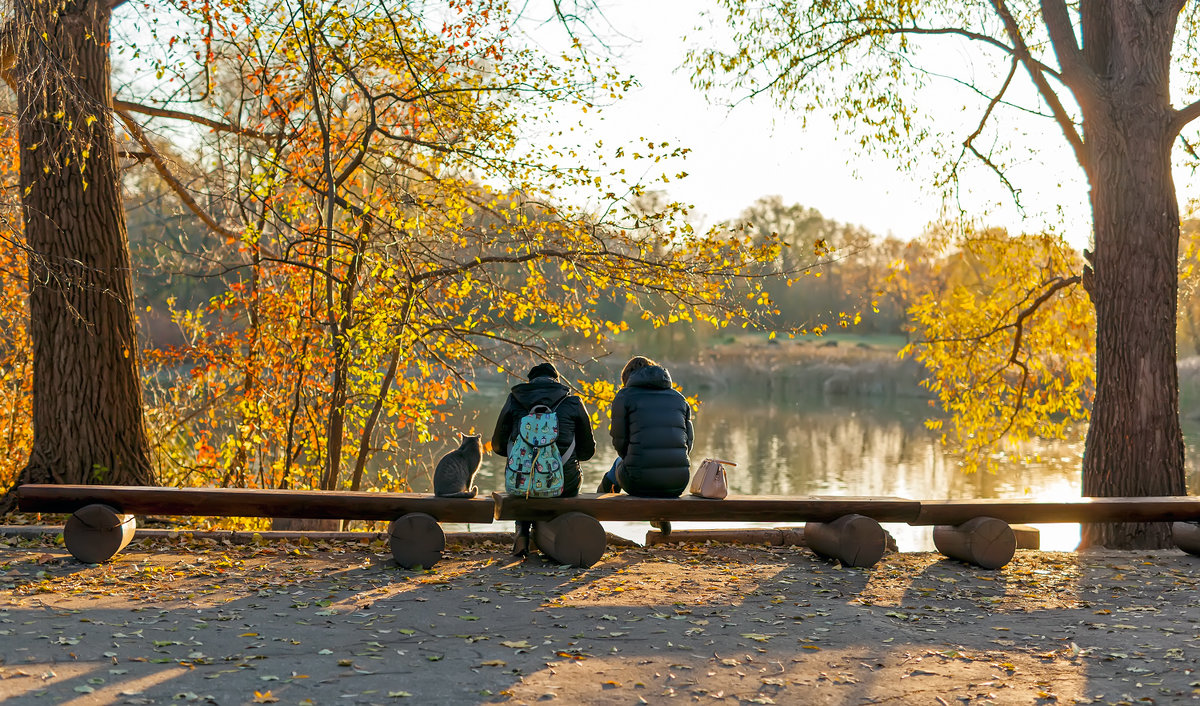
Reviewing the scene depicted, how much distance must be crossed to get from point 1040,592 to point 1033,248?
721 cm

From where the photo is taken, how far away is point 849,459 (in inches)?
1001

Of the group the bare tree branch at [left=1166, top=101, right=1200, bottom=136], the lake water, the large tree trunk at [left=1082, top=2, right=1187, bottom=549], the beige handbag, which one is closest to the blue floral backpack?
the beige handbag

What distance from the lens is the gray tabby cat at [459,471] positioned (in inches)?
260

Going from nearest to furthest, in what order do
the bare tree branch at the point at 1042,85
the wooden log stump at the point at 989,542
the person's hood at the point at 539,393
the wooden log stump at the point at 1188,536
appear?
the person's hood at the point at 539,393
the wooden log stump at the point at 989,542
the wooden log stump at the point at 1188,536
the bare tree branch at the point at 1042,85

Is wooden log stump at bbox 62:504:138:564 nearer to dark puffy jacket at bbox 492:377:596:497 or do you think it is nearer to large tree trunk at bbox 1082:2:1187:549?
dark puffy jacket at bbox 492:377:596:497

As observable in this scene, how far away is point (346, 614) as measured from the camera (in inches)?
208

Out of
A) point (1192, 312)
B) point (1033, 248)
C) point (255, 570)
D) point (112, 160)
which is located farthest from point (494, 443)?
point (1192, 312)

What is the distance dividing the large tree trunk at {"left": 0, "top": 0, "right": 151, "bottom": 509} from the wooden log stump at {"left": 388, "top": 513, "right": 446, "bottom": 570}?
2.68 m

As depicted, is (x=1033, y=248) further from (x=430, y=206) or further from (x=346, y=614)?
(x=346, y=614)

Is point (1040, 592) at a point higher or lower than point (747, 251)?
lower

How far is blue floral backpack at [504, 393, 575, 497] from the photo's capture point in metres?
→ 6.49

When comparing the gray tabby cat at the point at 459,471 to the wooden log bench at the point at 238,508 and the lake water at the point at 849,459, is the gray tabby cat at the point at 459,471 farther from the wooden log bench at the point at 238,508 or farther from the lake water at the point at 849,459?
the lake water at the point at 849,459

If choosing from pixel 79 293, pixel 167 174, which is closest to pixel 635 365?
pixel 79 293

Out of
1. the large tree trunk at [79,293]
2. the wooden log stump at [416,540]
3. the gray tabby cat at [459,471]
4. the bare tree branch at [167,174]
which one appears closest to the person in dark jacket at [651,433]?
the gray tabby cat at [459,471]
